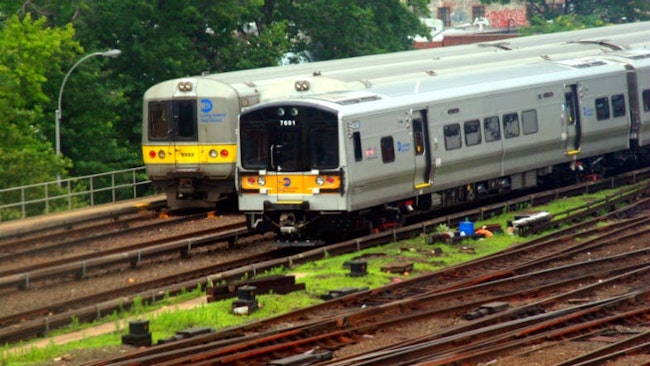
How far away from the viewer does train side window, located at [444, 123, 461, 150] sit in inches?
1129

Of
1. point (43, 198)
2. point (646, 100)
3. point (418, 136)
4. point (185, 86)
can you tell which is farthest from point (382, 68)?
point (43, 198)

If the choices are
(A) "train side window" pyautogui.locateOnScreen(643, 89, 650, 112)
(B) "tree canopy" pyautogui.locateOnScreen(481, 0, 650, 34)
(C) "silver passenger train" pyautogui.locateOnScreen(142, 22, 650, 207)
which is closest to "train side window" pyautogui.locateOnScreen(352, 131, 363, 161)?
(C) "silver passenger train" pyautogui.locateOnScreen(142, 22, 650, 207)

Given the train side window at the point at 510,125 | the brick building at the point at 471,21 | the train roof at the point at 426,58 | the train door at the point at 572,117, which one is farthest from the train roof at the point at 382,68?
the brick building at the point at 471,21

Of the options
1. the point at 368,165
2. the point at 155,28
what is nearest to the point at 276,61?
the point at 155,28

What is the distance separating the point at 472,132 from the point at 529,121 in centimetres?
240

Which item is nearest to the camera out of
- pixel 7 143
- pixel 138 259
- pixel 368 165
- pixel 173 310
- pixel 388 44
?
pixel 173 310

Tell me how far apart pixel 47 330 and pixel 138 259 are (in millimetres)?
5670

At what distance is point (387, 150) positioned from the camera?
1053 inches

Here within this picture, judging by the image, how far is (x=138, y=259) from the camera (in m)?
24.4

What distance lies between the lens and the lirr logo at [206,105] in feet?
103

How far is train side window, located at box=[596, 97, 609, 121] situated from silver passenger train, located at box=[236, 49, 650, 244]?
0.02m

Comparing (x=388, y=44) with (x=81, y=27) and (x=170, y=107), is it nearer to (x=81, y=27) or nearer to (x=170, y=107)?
(x=81, y=27)

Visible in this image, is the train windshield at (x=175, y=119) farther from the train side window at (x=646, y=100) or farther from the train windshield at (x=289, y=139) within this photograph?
the train side window at (x=646, y=100)

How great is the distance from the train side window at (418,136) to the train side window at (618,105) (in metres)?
8.26
